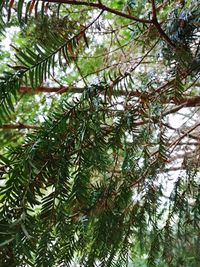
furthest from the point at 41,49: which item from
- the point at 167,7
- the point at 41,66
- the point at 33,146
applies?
the point at 167,7

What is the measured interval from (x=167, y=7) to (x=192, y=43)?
0.28 m

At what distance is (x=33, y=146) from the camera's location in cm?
51

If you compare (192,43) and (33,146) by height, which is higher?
(192,43)

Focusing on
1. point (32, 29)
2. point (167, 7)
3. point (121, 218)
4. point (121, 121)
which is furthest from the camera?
point (32, 29)

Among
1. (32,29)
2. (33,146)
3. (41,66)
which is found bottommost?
(33,146)

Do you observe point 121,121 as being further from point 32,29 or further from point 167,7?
point 32,29

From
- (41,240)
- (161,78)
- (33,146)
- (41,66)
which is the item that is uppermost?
(161,78)

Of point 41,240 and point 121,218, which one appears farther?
point 121,218

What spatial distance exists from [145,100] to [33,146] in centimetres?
29

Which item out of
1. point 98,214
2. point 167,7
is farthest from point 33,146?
point 167,7

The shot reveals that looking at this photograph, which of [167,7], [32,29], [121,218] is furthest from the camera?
[32,29]

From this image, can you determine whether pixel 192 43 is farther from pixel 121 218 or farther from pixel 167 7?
pixel 121 218

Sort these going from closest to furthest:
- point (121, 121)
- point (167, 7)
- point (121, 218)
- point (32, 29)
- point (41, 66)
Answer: point (41, 66)
point (121, 121)
point (121, 218)
point (167, 7)
point (32, 29)

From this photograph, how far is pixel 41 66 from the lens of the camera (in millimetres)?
502
